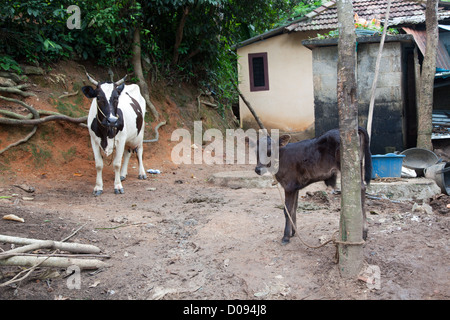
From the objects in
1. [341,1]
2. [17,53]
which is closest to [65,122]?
[17,53]

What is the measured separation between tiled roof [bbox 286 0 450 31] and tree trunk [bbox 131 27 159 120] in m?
5.50

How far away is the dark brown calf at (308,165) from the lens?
15.5ft

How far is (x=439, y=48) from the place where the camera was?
10992mm

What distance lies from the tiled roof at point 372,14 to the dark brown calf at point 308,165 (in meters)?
8.06

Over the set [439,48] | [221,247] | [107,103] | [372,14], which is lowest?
[221,247]

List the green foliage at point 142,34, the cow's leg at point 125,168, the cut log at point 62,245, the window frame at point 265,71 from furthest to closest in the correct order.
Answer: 1. the window frame at point 265,71
2. the green foliage at point 142,34
3. the cow's leg at point 125,168
4. the cut log at point 62,245

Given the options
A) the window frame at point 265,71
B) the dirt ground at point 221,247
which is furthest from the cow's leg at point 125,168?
the window frame at point 265,71

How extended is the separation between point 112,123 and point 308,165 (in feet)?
11.4

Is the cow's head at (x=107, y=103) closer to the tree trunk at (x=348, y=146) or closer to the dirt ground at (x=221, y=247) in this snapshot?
the dirt ground at (x=221, y=247)

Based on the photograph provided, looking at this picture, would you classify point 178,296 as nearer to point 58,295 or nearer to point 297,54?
point 58,295

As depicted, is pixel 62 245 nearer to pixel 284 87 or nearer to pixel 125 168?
pixel 125 168

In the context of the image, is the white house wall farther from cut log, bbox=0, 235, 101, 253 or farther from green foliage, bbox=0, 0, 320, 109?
cut log, bbox=0, 235, 101, 253

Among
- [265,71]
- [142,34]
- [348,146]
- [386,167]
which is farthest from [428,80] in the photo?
[265,71]

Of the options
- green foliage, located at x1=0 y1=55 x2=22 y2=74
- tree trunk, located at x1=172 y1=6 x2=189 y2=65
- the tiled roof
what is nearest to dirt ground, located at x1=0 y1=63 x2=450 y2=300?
green foliage, located at x1=0 y1=55 x2=22 y2=74
